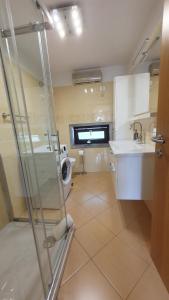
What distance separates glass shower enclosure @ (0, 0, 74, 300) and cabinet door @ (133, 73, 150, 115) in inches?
54.1

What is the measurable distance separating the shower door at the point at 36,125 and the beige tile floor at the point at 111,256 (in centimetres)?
21

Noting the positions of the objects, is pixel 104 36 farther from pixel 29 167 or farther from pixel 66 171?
pixel 66 171

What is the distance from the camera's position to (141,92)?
7.27 ft

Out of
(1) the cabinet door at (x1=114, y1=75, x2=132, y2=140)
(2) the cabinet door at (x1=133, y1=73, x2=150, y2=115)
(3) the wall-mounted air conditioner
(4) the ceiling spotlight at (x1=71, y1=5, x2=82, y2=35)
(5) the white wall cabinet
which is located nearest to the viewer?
(4) the ceiling spotlight at (x1=71, y1=5, x2=82, y2=35)

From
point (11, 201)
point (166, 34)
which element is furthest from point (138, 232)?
point (166, 34)

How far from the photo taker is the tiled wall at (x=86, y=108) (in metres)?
3.05

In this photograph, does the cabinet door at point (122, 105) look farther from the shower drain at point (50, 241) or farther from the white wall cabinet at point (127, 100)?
the shower drain at point (50, 241)

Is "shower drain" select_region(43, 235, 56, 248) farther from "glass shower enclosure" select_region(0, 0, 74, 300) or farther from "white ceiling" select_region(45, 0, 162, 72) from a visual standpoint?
"white ceiling" select_region(45, 0, 162, 72)

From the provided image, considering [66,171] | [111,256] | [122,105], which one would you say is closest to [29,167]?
[111,256]

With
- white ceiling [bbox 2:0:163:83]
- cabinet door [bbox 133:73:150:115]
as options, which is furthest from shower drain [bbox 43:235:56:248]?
cabinet door [bbox 133:73:150:115]

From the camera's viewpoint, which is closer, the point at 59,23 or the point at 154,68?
the point at 59,23

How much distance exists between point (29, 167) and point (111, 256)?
112 cm

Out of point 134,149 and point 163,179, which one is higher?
point 134,149

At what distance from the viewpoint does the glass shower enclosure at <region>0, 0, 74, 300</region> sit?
93cm
